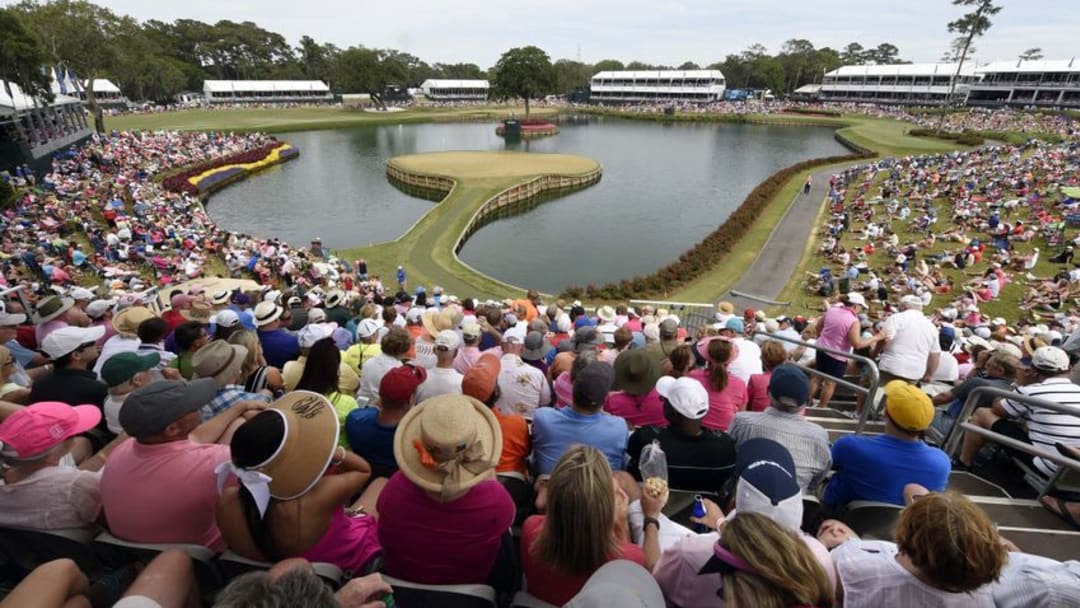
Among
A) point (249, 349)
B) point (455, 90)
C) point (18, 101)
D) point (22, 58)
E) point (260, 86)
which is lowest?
point (249, 349)

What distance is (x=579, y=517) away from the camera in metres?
2.43

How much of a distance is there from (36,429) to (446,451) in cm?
273

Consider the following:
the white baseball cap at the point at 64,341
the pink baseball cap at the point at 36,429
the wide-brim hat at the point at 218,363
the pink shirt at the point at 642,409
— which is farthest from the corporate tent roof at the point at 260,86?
the pink shirt at the point at 642,409

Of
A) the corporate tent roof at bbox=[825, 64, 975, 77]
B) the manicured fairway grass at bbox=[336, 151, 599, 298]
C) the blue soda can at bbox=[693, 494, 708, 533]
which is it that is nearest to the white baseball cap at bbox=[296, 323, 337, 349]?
the blue soda can at bbox=[693, 494, 708, 533]

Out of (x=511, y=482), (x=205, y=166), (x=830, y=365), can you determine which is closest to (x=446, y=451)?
(x=511, y=482)

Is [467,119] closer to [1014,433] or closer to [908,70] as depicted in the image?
[908,70]

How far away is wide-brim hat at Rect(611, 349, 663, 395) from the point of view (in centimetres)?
511

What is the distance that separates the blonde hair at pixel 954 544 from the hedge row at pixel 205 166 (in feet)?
143

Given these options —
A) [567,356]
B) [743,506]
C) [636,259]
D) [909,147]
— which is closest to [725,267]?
[636,259]

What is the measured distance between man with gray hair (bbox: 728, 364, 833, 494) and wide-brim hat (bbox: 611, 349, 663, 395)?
1.11 meters

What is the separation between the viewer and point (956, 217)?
A: 24984mm

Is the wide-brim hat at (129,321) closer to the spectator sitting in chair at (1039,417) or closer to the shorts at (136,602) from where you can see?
the shorts at (136,602)

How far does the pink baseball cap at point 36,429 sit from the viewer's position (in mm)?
3043

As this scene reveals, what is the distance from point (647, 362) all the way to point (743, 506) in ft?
7.73
